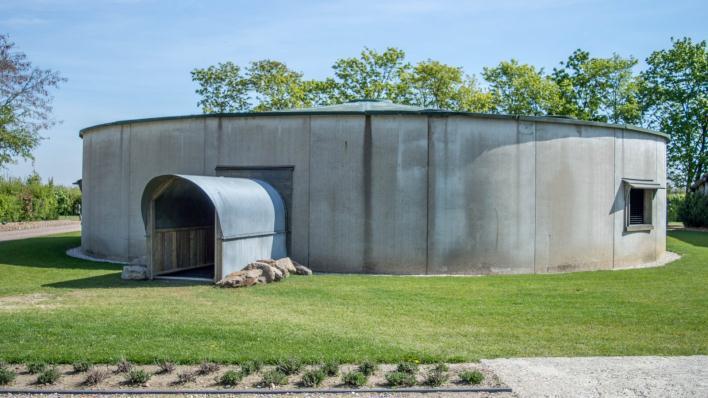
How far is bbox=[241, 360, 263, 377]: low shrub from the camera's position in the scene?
5989 millimetres

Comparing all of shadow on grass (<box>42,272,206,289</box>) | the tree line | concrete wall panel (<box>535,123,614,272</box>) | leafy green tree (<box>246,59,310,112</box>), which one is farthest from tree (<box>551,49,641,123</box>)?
shadow on grass (<box>42,272,206,289</box>)

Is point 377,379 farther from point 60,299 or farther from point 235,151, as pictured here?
point 235,151

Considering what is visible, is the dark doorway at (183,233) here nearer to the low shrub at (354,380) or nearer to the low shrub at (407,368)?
the low shrub at (407,368)

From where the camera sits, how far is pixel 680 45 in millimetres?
41781

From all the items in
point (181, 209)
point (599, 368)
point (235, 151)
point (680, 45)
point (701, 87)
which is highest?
point (680, 45)

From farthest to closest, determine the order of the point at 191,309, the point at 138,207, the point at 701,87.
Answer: the point at 701,87 < the point at 138,207 < the point at 191,309

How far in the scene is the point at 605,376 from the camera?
20.1 feet

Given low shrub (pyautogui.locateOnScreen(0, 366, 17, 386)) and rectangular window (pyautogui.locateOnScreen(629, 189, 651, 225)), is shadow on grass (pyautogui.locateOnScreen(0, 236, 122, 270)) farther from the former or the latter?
rectangular window (pyautogui.locateOnScreen(629, 189, 651, 225))

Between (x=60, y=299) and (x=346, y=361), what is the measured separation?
20.0 feet

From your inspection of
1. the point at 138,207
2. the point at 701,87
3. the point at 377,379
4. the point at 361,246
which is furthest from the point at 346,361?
the point at 701,87

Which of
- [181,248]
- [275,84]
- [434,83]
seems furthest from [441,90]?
[181,248]

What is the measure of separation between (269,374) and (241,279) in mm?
6071

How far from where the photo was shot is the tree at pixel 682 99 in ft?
134

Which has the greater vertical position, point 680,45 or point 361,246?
point 680,45
